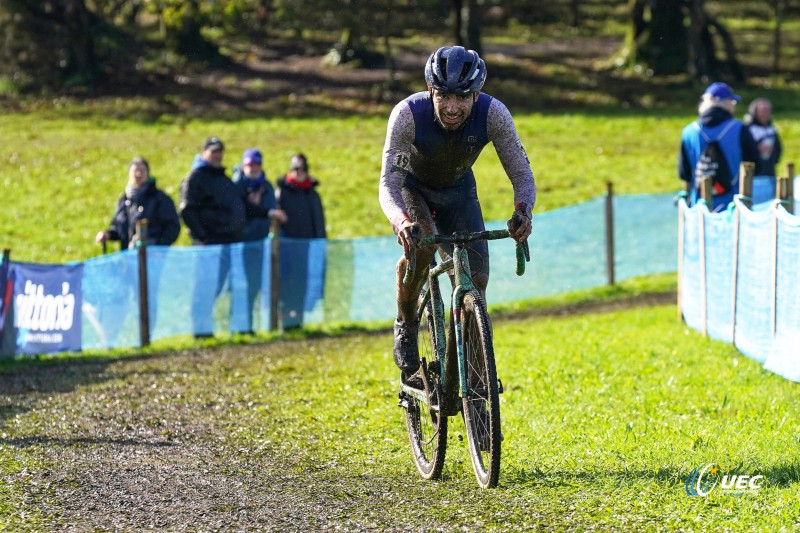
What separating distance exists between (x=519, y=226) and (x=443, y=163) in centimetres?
81

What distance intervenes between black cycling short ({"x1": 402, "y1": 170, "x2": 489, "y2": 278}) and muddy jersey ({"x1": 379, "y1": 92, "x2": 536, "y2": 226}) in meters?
0.21

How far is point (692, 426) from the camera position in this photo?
8.75 m

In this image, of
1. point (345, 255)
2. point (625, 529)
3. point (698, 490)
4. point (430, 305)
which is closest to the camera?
point (625, 529)

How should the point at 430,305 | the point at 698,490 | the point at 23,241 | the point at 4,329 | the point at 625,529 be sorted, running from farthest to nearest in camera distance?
the point at 23,241, the point at 4,329, the point at 430,305, the point at 698,490, the point at 625,529

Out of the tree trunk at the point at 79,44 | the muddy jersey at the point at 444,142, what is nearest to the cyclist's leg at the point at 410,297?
the muddy jersey at the point at 444,142

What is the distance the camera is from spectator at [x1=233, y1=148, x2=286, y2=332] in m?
16.0

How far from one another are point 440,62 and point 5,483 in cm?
374

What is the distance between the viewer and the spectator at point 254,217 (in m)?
16.0

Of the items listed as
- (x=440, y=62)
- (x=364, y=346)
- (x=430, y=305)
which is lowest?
(x=364, y=346)

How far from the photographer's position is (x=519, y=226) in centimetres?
671

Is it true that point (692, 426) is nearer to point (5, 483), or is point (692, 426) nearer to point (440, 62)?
point (440, 62)

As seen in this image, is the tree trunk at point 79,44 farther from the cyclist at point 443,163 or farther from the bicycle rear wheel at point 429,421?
the cyclist at point 443,163

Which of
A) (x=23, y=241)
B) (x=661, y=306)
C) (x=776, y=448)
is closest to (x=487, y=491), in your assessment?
(x=776, y=448)

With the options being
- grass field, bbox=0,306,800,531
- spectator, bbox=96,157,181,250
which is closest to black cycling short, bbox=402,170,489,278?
grass field, bbox=0,306,800,531
